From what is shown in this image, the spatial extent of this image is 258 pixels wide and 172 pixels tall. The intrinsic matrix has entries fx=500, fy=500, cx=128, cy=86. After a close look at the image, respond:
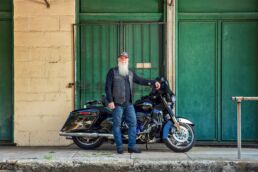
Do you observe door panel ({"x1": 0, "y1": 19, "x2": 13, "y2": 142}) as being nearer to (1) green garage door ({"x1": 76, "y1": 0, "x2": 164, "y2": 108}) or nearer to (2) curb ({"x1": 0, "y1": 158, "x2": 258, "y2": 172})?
(1) green garage door ({"x1": 76, "y1": 0, "x2": 164, "y2": 108})

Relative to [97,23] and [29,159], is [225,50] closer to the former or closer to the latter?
[97,23]

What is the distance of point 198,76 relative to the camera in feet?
36.1

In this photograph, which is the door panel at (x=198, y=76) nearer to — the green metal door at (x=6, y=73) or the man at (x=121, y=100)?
the man at (x=121, y=100)

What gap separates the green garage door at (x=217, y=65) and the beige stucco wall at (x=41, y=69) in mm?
2485

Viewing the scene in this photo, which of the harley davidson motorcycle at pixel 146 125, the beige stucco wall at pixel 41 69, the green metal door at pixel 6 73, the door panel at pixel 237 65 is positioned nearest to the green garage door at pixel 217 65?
the door panel at pixel 237 65

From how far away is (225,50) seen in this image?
1098 centimetres

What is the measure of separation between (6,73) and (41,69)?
0.85 meters

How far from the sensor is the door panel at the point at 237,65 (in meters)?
11.0

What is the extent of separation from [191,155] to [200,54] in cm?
264

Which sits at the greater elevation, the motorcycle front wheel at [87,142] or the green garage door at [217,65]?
the green garage door at [217,65]

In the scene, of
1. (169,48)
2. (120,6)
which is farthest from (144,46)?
(120,6)

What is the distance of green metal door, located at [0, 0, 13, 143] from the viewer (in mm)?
11008

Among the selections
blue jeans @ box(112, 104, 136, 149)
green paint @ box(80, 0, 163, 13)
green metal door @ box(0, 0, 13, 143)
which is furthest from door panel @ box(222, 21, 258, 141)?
green metal door @ box(0, 0, 13, 143)

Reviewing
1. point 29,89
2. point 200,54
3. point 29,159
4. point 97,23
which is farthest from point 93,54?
point 29,159
